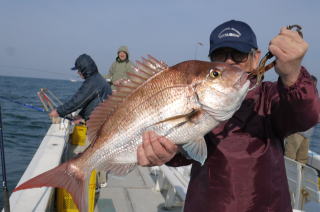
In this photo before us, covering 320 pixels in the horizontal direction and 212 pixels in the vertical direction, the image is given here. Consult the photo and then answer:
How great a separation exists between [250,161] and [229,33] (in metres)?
0.78

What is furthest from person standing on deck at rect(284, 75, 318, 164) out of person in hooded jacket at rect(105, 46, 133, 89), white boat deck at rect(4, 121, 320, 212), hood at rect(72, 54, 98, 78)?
person in hooded jacket at rect(105, 46, 133, 89)

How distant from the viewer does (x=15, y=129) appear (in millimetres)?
13070

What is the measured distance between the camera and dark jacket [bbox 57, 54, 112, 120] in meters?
4.71

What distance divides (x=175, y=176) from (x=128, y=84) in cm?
247

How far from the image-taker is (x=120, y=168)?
6.01 ft

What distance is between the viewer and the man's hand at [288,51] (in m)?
1.21

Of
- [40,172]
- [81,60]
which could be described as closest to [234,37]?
[40,172]

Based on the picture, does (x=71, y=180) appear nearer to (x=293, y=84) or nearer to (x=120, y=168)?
(x=120, y=168)

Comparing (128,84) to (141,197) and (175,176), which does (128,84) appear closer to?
(175,176)

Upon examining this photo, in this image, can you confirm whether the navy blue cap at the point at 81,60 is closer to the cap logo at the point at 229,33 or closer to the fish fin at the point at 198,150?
the cap logo at the point at 229,33

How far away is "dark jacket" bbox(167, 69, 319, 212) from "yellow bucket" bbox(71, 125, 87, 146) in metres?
5.19

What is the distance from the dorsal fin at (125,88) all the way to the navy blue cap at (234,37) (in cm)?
41

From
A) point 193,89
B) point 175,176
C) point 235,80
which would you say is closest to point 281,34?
point 235,80

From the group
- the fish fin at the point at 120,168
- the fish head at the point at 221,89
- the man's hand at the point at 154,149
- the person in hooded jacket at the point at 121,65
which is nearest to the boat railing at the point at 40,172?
the fish fin at the point at 120,168
